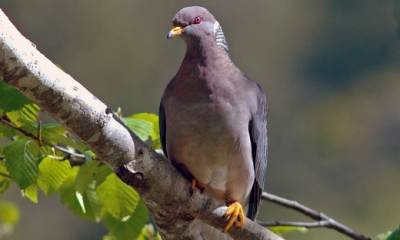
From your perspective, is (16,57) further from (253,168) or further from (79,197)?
(253,168)

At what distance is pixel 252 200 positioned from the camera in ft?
11.7

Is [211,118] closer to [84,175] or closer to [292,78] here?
[84,175]

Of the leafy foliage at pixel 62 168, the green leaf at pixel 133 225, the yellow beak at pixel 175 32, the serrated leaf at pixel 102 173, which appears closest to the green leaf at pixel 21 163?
the leafy foliage at pixel 62 168

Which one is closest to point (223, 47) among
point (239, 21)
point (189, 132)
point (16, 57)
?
point (189, 132)

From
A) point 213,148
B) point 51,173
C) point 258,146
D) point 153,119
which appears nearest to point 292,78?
point 258,146

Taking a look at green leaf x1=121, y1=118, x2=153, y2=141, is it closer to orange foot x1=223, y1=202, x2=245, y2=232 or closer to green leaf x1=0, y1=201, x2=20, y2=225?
orange foot x1=223, y1=202, x2=245, y2=232

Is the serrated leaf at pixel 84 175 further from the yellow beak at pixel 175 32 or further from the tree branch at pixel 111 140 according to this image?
the yellow beak at pixel 175 32

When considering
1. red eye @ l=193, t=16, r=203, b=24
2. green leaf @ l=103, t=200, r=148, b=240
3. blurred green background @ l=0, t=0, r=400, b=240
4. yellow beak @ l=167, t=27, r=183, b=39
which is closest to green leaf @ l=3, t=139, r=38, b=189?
green leaf @ l=103, t=200, r=148, b=240

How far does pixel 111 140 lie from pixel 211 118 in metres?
0.74

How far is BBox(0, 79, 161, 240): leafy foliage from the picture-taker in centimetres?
279

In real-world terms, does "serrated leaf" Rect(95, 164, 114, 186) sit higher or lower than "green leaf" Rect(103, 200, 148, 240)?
higher

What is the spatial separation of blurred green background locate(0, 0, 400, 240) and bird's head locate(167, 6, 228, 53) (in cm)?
761

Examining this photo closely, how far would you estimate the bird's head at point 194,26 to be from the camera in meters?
3.19

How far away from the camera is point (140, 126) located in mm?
3020
